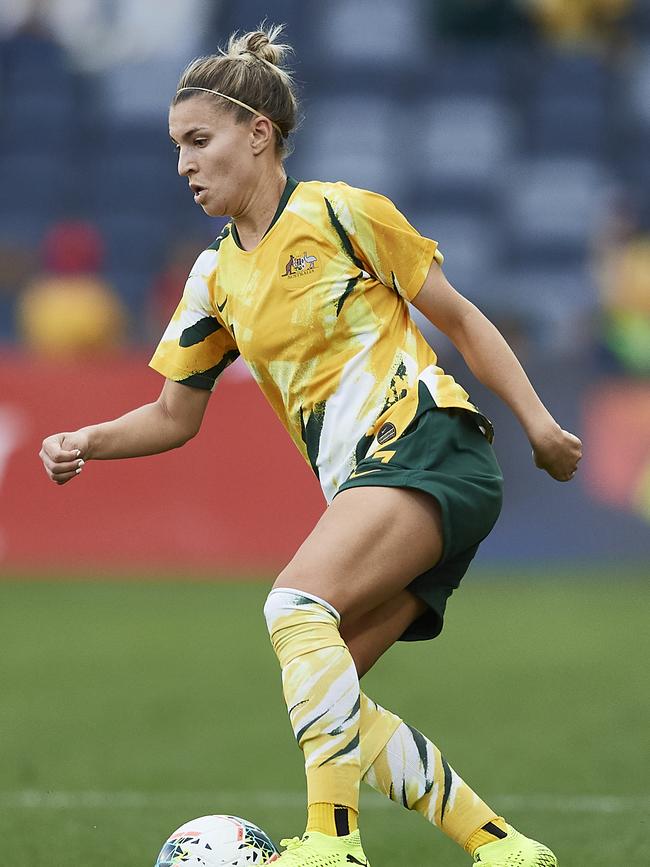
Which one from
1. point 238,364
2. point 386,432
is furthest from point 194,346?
point 238,364

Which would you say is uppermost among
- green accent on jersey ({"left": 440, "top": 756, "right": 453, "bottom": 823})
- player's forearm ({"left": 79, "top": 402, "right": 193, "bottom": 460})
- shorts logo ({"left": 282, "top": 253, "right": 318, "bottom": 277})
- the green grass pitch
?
shorts logo ({"left": 282, "top": 253, "right": 318, "bottom": 277})

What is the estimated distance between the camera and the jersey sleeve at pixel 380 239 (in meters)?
3.99

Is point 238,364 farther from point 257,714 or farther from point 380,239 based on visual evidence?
point 380,239

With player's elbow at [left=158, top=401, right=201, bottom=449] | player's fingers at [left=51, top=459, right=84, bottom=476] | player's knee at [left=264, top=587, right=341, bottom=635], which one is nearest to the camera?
player's knee at [left=264, top=587, right=341, bottom=635]

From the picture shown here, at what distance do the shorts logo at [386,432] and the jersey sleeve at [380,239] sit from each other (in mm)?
340

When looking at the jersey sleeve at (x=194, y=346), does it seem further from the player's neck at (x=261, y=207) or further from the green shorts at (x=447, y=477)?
the green shorts at (x=447, y=477)

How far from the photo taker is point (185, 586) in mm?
11172

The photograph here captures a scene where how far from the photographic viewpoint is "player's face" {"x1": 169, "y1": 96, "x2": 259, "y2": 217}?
4.02 meters

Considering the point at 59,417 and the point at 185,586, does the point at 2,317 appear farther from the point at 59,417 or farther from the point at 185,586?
the point at 185,586

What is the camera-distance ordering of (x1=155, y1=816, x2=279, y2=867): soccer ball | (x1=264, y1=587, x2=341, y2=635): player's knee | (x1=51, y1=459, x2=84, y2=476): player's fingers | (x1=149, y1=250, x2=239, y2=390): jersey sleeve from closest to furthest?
(x1=264, y1=587, x2=341, y2=635): player's knee → (x1=155, y1=816, x2=279, y2=867): soccer ball → (x1=51, y1=459, x2=84, y2=476): player's fingers → (x1=149, y1=250, x2=239, y2=390): jersey sleeve

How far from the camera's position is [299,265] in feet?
13.1

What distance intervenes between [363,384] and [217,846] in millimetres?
1173

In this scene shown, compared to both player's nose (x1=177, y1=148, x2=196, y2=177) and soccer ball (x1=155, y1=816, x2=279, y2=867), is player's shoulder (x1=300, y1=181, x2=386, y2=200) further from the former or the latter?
soccer ball (x1=155, y1=816, x2=279, y2=867)

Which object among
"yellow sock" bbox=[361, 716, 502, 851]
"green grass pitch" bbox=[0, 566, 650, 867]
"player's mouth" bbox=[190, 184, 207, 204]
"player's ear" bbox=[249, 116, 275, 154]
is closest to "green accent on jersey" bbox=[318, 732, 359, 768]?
"yellow sock" bbox=[361, 716, 502, 851]
